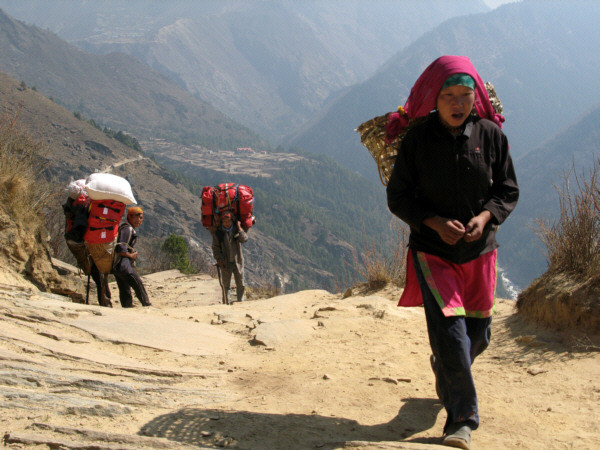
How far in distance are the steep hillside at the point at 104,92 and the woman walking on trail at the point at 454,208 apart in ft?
533

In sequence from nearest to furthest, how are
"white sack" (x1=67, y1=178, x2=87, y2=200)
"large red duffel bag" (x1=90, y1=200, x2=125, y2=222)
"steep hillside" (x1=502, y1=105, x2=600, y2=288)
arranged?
"large red duffel bag" (x1=90, y1=200, x2=125, y2=222) < "white sack" (x1=67, y1=178, x2=87, y2=200) < "steep hillside" (x1=502, y1=105, x2=600, y2=288)

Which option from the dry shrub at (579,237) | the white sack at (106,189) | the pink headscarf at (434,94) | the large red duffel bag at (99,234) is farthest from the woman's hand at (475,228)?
the large red duffel bag at (99,234)

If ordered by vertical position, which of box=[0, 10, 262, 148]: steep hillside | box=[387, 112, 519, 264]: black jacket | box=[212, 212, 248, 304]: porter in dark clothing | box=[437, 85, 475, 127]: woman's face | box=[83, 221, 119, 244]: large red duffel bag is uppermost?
box=[0, 10, 262, 148]: steep hillside

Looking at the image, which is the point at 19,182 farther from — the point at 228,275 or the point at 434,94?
the point at 434,94

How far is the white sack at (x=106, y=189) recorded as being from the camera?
609 centimetres

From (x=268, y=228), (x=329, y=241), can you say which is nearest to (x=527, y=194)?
(x=329, y=241)

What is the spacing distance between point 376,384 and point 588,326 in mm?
1823

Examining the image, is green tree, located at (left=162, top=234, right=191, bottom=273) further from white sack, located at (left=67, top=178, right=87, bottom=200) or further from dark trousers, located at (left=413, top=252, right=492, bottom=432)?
dark trousers, located at (left=413, top=252, right=492, bottom=432)

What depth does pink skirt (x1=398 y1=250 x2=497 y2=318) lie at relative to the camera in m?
2.78

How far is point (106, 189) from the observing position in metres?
6.12

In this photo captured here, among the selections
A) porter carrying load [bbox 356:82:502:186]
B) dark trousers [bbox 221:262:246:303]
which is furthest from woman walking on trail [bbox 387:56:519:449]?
dark trousers [bbox 221:262:246:303]

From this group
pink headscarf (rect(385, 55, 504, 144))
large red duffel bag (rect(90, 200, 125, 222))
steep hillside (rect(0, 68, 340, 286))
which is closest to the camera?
pink headscarf (rect(385, 55, 504, 144))

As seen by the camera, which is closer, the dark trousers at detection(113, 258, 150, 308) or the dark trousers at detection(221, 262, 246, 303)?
the dark trousers at detection(113, 258, 150, 308)

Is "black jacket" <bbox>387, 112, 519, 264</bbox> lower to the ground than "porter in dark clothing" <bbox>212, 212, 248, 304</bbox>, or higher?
higher
